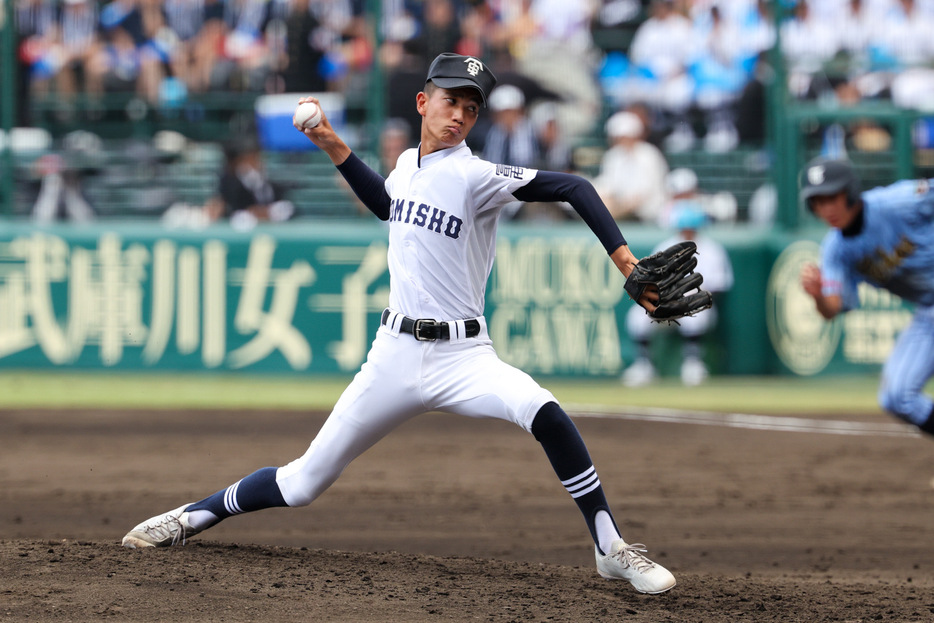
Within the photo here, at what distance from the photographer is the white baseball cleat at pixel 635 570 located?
477 cm

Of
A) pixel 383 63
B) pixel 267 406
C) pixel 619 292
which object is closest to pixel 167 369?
pixel 267 406

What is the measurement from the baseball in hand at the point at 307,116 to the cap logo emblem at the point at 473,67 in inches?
24.5

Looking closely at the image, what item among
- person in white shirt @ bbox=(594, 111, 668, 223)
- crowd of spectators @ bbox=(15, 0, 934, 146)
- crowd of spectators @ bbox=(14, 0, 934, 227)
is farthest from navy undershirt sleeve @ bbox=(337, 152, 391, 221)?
person in white shirt @ bbox=(594, 111, 668, 223)

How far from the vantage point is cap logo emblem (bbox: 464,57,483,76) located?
4.87 meters

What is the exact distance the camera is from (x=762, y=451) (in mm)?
9461

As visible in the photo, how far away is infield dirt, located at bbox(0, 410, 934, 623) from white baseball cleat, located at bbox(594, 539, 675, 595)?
87 mm

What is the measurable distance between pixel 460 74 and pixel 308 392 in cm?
851

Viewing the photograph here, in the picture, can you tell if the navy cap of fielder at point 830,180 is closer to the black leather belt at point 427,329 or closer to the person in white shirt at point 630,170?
the black leather belt at point 427,329

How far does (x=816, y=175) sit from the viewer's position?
6.86m

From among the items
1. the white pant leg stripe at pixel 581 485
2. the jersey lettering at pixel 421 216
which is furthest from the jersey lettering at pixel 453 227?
the white pant leg stripe at pixel 581 485

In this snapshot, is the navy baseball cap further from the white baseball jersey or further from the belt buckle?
the belt buckle

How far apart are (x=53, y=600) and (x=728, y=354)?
10495 millimetres

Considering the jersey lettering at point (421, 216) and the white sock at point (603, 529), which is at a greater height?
the jersey lettering at point (421, 216)

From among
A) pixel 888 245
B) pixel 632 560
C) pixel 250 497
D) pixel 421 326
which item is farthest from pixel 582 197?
pixel 888 245
